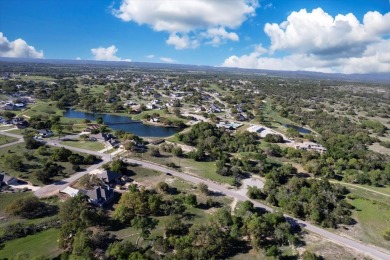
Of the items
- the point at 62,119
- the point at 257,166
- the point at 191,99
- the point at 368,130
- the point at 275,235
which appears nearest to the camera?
the point at 275,235

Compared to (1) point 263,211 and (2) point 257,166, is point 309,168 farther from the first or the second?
(1) point 263,211

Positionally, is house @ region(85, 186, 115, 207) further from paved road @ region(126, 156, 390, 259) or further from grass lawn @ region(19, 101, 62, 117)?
grass lawn @ region(19, 101, 62, 117)

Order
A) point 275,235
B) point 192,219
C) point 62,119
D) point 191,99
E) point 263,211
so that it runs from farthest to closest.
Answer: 1. point 191,99
2. point 62,119
3. point 263,211
4. point 192,219
5. point 275,235

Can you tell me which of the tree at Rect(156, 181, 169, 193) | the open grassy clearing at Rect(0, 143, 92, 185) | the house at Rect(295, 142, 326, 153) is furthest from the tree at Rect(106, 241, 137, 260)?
the house at Rect(295, 142, 326, 153)

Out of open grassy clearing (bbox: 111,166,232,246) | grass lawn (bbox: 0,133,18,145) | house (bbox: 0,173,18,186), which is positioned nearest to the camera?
open grassy clearing (bbox: 111,166,232,246)

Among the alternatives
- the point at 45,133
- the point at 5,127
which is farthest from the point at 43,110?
the point at 45,133

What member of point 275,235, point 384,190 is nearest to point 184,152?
point 275,235

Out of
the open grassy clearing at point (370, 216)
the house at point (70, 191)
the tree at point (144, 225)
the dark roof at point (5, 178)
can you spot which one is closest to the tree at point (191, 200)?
the tree at point (144, 225)
